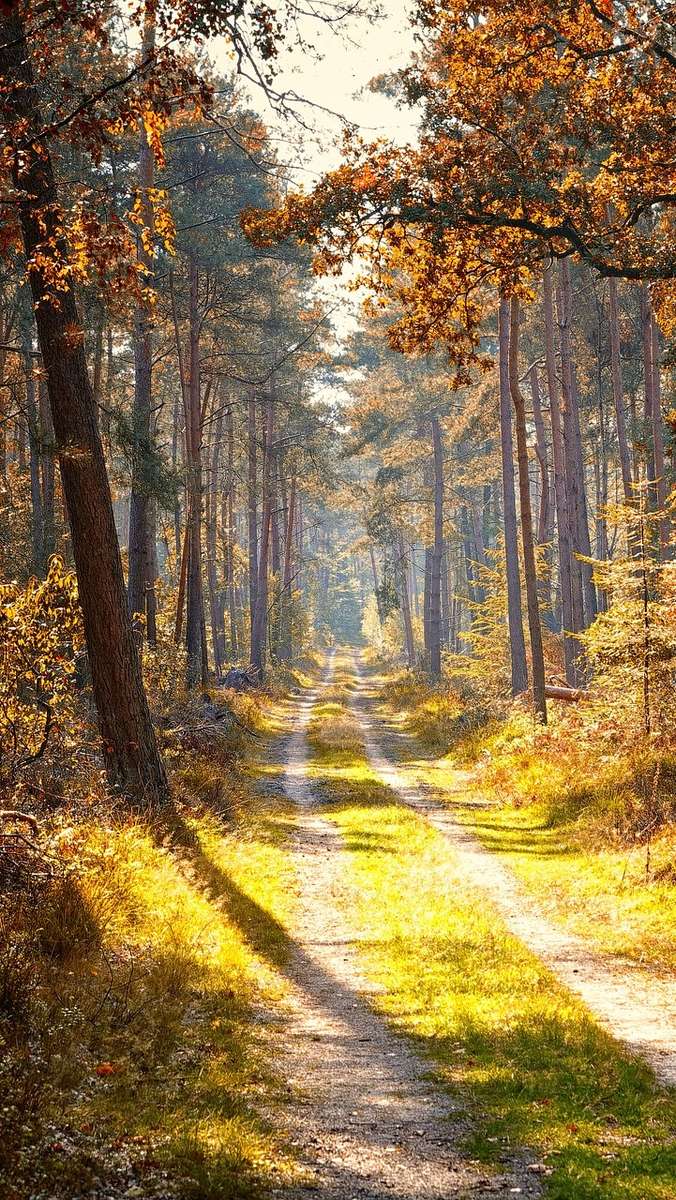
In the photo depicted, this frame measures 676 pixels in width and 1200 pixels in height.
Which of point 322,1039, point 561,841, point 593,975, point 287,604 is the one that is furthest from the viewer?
point 287,604

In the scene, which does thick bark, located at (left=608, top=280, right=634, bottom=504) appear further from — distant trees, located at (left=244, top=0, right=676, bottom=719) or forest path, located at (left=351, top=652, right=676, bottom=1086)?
forest path, located at (left=351, top=652, right=676, bottom=1086)

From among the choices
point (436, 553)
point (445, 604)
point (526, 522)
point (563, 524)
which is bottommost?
point (445, 604)

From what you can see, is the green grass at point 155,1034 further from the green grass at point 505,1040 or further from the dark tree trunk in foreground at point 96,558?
the dark tree trunk in foreground at point 96,558

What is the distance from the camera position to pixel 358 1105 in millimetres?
4914

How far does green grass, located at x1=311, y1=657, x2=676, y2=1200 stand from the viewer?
168 inches

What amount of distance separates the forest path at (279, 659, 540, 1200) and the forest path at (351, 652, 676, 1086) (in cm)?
150

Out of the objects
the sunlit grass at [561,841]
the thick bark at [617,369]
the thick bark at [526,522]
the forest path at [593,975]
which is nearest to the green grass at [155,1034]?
the forest path at [593,975]

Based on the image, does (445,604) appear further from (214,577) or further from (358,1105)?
(358,1105)

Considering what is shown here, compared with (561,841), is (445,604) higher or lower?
higher

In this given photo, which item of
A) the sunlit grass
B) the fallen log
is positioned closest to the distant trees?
the sunlit grass

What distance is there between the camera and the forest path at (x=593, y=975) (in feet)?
19.7

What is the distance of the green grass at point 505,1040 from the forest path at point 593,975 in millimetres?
180

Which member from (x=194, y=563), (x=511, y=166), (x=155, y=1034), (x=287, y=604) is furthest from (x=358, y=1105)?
(x=287, y=604)

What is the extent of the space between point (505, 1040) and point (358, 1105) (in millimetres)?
1384
